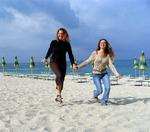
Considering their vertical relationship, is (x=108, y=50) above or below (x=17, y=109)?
above

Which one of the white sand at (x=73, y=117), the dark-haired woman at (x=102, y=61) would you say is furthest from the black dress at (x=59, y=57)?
the white sand at (x=73, y=117)

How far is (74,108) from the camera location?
28.6ft

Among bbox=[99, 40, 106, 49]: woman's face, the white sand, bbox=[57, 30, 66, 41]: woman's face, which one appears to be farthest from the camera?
Result: bbox=[99, 40, 106, 49]: woman's face

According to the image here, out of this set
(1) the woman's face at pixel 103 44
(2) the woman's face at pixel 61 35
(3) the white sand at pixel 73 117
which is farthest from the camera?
(1) the woman's face at pixel 103 44

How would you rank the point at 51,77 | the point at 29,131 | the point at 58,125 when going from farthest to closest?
the point at 51,77, the point at 58,125, the point at 29,131

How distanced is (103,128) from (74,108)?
2.61m

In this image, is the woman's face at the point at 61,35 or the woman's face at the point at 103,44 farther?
the woman's face at the point at 103,44

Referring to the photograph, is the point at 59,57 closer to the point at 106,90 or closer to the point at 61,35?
the point at 61,35

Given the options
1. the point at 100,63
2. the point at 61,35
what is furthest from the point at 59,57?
the point at 100,63

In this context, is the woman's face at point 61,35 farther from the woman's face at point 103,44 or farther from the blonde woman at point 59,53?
the woman's face at point 103,44

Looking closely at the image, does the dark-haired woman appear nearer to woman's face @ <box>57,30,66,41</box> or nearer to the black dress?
the black dress

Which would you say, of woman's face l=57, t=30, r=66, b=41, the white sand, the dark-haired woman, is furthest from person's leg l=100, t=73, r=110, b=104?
woman's face l=57, t=30, r=66, b=41

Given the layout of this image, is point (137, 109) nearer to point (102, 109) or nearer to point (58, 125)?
point (102, 109)

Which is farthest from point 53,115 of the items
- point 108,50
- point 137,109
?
point 108,50
